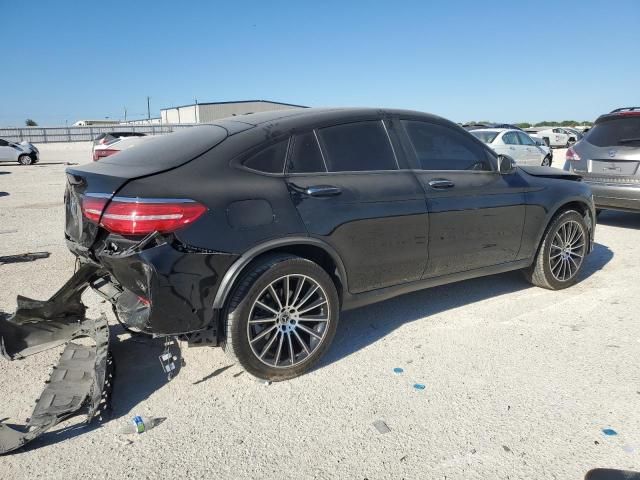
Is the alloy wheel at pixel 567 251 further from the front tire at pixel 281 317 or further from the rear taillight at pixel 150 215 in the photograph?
the rear taillight at pixel 150 215

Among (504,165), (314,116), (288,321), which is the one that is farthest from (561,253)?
(288,321)

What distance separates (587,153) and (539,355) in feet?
17.4

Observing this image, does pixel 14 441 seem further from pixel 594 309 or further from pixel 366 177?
pixel 594 309

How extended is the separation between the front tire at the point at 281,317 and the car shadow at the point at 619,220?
6.84 m

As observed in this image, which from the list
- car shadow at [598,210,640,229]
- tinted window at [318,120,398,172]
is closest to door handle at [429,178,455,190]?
tinted window at [318,120,398,172]

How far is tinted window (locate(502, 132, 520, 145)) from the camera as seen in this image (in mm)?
15672

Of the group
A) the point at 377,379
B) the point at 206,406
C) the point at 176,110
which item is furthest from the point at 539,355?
the point at 176,110

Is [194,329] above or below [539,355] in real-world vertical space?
above

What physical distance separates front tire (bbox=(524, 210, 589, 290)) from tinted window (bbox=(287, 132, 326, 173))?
2576 mm

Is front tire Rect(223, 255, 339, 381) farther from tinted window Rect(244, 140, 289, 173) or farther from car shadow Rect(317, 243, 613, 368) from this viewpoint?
tinted window Rect(244, 140, 289, 173)

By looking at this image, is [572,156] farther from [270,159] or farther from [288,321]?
[288,321]

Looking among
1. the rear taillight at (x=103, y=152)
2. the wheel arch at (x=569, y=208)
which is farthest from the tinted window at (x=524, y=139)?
→ the rear taillight at (x=103, y=152)

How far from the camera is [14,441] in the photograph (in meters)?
2.50

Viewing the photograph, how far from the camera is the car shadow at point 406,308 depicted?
3.76m
